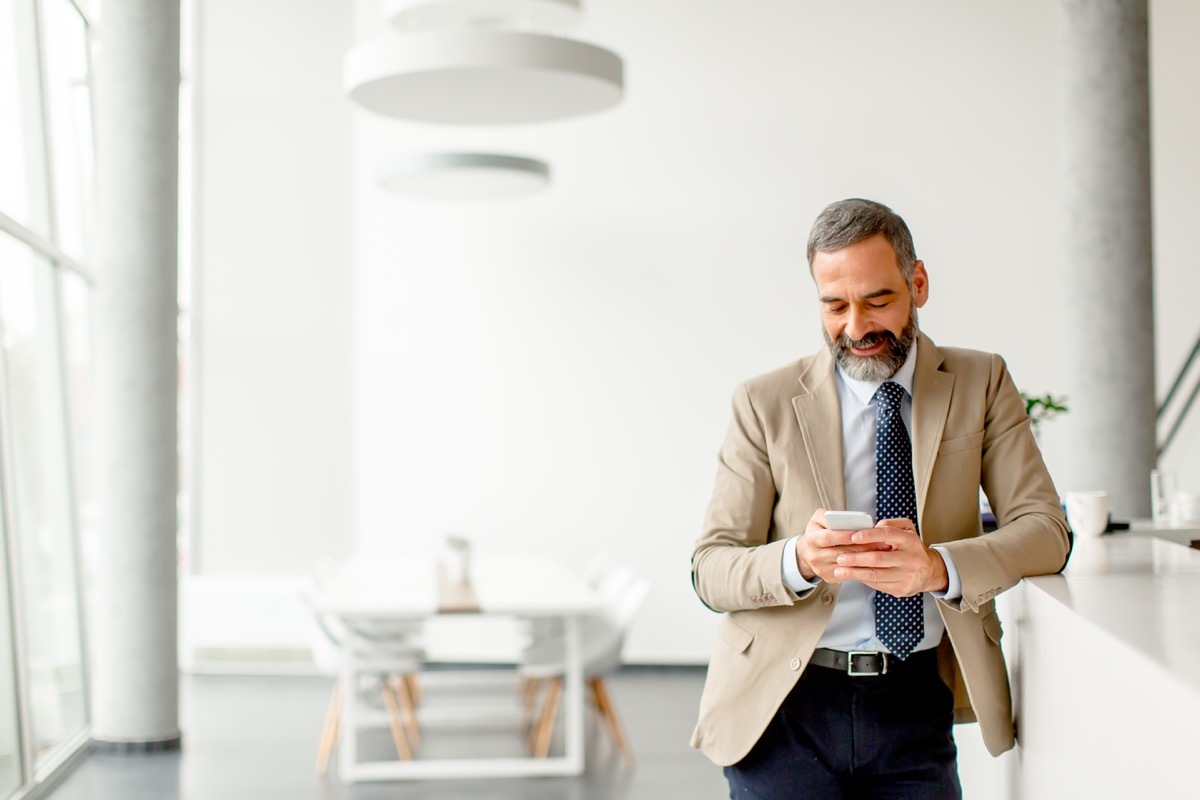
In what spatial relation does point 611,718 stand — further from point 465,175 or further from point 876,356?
point 876,356

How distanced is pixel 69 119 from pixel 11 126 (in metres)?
1.04

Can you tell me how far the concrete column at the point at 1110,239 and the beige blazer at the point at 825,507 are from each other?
155 inches

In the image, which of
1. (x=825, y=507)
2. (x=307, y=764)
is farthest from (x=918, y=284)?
(x=307, y=764)

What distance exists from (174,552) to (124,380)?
38.4 inches

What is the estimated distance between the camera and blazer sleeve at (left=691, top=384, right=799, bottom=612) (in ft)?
8.12

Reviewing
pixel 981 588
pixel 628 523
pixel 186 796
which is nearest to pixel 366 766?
pixel 186 796

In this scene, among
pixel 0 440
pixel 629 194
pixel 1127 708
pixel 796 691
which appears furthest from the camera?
pixel 629 194

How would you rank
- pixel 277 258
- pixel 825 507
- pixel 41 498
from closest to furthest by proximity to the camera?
pixel 825 507 → pixel 41 498 → pixel 277 258

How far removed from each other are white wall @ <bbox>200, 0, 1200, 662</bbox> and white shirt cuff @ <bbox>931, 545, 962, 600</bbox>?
6.90m

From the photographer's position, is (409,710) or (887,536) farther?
(409,710)

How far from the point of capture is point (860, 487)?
2590 mm

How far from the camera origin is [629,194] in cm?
940

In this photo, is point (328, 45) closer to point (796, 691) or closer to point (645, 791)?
point (645, 791)

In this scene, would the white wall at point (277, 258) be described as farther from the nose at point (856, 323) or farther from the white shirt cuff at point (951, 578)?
the white shirt cuff at point (951, 578)
